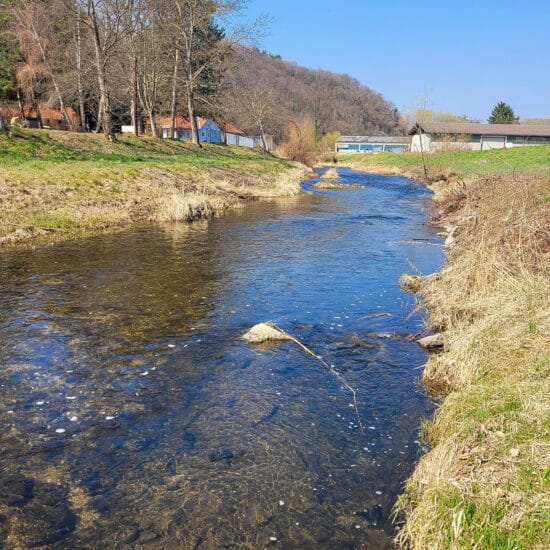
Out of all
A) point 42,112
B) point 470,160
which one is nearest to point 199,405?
point 470,160

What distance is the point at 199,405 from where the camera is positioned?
7035 mm

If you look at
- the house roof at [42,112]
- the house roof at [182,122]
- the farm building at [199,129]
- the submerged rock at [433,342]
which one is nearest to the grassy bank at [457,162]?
the submerged rock at [433,342]

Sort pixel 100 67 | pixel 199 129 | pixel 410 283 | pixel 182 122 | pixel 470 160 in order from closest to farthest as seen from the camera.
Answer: pixel 410 283 < pixel 100 67 < pixel 470 160 < pixel 182 122 < pixel 199 129

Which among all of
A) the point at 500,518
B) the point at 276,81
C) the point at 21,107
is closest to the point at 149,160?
the point at 21,107

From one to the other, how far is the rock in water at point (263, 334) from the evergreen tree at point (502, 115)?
109566 mm

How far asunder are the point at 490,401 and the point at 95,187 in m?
19.8

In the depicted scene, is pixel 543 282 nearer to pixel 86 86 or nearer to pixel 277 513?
pixel 277 513

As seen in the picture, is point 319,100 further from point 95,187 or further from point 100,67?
point 95,187

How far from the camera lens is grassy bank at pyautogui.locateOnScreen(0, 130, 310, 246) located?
18328 millimetres

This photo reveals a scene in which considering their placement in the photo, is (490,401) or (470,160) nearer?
(490,401)

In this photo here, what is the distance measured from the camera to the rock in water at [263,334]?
30.3ft

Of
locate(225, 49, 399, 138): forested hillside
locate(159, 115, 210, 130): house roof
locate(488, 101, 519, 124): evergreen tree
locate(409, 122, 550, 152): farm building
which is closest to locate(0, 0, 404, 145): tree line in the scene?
locate(159, 115, 210, 130): house roof

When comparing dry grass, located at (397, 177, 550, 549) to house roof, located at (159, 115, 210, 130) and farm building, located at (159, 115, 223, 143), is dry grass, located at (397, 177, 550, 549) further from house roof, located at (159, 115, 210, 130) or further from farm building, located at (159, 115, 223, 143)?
house roof, located at (159, 115, 210, 130)

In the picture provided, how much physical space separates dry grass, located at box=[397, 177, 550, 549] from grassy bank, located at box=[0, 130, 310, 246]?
13774mm
